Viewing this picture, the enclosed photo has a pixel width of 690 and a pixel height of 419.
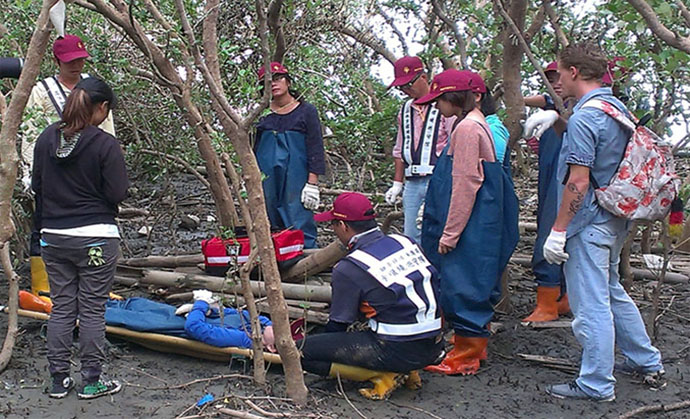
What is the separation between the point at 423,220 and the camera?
4934 millimetres

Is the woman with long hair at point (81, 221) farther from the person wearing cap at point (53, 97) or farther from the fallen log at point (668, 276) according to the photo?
the fallen log at point (668, 276)

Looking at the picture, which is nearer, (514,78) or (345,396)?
(345,396)

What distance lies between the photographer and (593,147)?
3.89 meters

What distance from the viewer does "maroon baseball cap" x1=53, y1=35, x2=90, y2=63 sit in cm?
482

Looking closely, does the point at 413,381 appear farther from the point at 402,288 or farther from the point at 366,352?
the point at 402,288

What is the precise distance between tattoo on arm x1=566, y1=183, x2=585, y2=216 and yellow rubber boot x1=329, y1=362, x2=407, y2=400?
1.26m

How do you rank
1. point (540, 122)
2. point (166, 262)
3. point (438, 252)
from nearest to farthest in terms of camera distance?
point (540, 122)
point (438, 252)
point (166, 262)

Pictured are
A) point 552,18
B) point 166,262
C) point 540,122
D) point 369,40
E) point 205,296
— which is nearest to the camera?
point 540,122

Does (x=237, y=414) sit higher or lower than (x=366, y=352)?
lower

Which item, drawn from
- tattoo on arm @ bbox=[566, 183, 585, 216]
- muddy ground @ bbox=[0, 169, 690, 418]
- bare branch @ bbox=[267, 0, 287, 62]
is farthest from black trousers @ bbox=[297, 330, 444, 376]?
bare branch @ bbox=[267, 0, 287, 62]

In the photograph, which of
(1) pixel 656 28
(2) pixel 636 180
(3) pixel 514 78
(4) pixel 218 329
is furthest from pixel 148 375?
(1) pixel 656 28

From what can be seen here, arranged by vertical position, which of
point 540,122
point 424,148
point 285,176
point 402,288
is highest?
point 540,122

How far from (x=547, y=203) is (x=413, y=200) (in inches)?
35.5

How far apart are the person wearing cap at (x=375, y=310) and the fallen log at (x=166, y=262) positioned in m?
1.92
